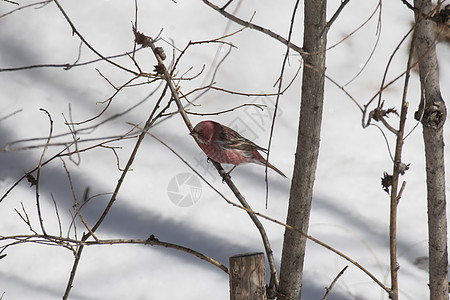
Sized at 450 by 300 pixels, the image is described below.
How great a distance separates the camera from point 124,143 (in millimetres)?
1749

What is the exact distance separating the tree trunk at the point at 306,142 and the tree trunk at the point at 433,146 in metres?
0.22

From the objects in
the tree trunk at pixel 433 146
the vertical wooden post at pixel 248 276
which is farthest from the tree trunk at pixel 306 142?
the tree trunk at pixel 433 146

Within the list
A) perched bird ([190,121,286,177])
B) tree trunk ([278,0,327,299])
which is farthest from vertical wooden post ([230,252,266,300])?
perched bird ([190,121,286,177])

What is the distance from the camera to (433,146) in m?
1.02

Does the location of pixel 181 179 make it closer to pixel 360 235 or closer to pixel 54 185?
pixel 54 185

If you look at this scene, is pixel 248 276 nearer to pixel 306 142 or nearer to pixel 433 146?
pixel 306 142

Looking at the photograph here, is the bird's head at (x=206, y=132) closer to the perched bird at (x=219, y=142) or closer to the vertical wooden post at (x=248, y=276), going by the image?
the perched bird at (x=219, y=142)

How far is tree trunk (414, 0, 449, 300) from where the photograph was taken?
1007 millimetres

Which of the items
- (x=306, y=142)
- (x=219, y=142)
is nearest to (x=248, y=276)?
(x=306, y=142)

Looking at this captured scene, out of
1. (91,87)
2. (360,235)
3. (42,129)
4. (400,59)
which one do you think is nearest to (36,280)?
(42,129)

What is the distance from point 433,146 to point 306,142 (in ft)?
0.93

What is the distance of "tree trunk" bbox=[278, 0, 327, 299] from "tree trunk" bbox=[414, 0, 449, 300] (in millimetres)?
223

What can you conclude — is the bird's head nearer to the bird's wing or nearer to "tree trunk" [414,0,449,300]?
the bird's wing

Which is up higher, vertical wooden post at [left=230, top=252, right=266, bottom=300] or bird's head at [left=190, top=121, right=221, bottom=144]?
bird's head at [left=190, top=121, right=221, bottom=144]
